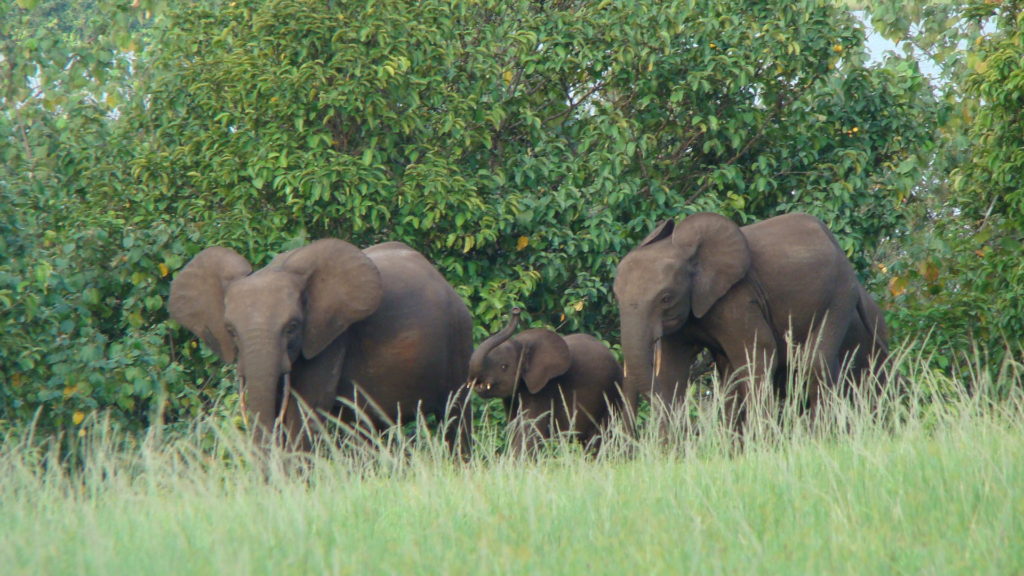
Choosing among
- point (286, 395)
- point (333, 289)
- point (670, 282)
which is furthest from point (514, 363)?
point (286, 395)

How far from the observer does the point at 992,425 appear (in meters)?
7.04

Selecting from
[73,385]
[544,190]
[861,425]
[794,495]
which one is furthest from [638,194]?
[794,495]

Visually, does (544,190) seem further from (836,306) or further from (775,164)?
(836,306)

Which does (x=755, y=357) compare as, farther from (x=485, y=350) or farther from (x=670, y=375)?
(x=485, y=350)

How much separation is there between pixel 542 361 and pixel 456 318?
0.90m

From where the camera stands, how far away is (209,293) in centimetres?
982

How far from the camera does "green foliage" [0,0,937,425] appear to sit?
12195mm

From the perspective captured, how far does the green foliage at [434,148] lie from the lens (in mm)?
12195

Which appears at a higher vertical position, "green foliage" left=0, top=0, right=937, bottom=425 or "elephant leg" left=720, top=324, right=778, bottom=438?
"green foliage" left=0, top=0, right=937, bottom=425

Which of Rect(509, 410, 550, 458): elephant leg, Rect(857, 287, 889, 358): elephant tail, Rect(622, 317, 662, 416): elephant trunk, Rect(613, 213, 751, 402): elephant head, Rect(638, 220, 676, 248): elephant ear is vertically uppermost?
Rect(638, 220, 676, 248): elephant ear

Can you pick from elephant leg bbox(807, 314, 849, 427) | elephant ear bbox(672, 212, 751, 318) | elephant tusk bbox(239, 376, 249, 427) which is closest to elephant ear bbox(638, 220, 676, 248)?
elephant ear bbox(672, 212, 751, 318)

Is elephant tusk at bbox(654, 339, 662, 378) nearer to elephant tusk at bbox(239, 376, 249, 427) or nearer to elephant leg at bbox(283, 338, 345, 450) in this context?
elephant leg at bbox(283, 338, 345, 450)

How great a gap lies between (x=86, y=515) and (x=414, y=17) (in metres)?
7.44

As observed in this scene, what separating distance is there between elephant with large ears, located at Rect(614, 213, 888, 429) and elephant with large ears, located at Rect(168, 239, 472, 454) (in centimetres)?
137
